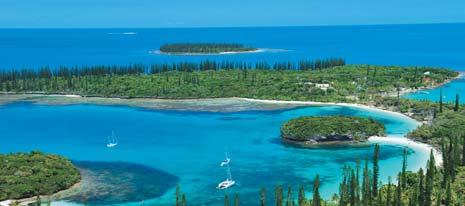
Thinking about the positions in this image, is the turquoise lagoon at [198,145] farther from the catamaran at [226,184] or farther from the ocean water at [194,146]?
the catamaran at [226,184]

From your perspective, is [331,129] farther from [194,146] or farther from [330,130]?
[194,146]

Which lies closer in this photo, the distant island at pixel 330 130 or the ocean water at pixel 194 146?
the ocean water at pixel 194 146

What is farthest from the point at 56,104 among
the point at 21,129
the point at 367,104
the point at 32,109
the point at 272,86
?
the point at 367,104

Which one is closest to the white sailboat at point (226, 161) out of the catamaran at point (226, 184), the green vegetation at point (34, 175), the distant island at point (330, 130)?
the catamaran at point (226, 184)

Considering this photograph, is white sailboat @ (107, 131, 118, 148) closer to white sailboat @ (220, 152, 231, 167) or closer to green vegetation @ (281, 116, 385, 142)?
white sailboat @ (220, 152, 231, 167)

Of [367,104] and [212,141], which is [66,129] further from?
[367,104]

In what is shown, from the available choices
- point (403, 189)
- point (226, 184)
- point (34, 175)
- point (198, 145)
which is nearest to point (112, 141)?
point (198, 145)

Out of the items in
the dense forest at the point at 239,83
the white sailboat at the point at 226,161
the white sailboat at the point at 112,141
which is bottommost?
the white sailboat at the point at 226,161
